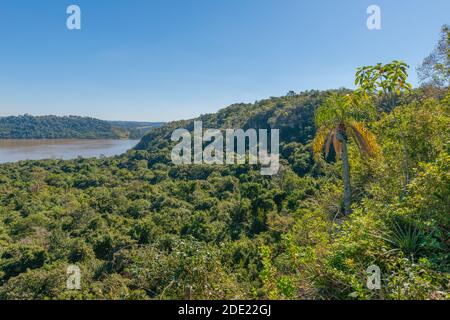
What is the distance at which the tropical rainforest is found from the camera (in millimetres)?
3898

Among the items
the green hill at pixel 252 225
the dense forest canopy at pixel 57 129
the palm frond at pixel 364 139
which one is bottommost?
the green hill at pixel 252 225

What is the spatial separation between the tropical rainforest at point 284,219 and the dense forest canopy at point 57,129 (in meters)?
81.4

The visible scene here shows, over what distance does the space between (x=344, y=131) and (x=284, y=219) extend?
831 cm

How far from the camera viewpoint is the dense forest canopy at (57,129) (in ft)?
371

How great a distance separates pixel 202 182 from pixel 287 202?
47.8ft

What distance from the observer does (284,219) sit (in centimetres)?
1559

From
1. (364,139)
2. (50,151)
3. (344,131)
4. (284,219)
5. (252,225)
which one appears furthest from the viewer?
(50,151)

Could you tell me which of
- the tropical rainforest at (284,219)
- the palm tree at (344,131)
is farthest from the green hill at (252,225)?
the palm tree at (344,131)

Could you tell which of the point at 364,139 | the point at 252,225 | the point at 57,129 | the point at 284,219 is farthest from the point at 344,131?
the point at 57,129

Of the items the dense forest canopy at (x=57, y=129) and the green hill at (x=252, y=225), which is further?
the dense forest canopy at (x=57, y=129)

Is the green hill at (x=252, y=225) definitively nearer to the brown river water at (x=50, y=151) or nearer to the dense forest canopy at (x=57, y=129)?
the brown river water at (x=50, y=151)

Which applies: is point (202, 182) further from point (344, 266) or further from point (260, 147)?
point (344, 266)

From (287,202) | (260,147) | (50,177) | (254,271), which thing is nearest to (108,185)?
(50,177)

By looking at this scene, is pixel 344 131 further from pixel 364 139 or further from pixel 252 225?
pixel 252 225
